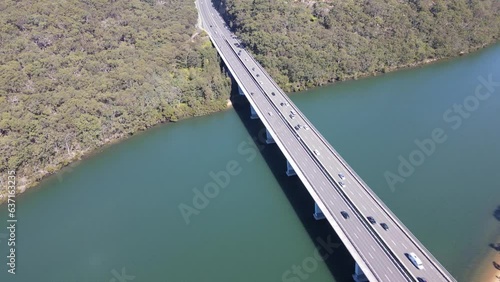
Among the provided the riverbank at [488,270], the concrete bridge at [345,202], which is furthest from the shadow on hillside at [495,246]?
the concrete bridge at [345,202]

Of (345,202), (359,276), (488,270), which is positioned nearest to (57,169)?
(345,202)

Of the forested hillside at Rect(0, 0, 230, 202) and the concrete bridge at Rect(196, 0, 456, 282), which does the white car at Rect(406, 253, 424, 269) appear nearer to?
the concrete bridge at Rect(196, 0, 456, 282)

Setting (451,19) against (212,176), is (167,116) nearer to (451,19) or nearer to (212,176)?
(212,176)

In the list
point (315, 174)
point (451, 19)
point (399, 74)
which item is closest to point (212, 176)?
Result: point (315, 174)

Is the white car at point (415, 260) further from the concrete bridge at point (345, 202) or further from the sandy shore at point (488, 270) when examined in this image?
the sandy shore at point (488, 270)

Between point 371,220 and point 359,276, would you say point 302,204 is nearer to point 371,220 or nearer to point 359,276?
point 371,220

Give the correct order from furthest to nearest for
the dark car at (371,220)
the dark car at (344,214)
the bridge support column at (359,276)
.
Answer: the dark car at (344,214), the dark car at (371,220), the bridge support column at (359,276)

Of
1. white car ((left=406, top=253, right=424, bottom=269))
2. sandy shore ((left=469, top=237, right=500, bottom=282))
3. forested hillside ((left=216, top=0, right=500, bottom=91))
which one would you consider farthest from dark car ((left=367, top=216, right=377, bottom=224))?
forested hillside ((left=216, top=0, right=500, bottom=91))
